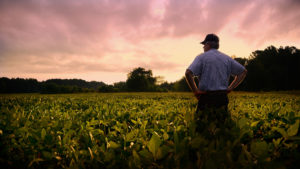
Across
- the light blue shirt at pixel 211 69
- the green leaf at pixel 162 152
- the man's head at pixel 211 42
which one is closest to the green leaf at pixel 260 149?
the green leaf at pixel 162 152

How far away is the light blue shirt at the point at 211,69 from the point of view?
3734mm

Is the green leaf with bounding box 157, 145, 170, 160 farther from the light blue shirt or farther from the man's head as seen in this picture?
the man's head

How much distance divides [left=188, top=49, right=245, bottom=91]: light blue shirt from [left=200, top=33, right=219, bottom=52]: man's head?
0.56ft

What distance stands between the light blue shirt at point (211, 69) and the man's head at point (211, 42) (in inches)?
6.7

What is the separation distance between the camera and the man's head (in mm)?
3986

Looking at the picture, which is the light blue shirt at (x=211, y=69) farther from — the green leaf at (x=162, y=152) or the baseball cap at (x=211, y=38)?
the green leaf at (x=162, y=152)

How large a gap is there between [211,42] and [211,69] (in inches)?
28.7

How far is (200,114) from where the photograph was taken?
1712 millimetres

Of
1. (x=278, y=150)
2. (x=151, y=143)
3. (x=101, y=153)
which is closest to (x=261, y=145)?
(x=278, y=150)

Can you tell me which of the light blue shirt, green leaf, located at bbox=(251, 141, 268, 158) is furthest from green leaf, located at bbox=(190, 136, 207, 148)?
the light blue shirt

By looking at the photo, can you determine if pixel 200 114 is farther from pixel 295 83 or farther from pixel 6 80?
pixel 6 80

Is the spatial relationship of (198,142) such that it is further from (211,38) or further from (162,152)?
(211,38)

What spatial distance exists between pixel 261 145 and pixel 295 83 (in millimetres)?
76861

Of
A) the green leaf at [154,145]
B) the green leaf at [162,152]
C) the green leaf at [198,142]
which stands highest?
the green leaf at [198,142]
